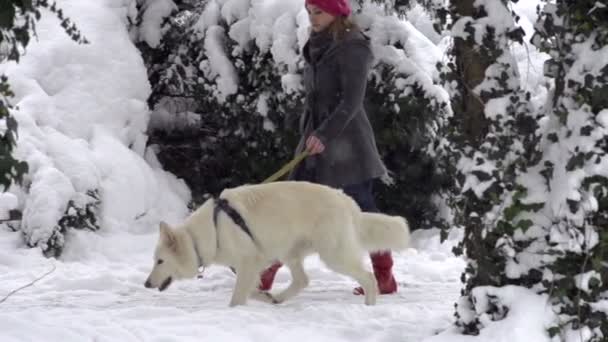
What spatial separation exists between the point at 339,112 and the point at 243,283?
1.19 m

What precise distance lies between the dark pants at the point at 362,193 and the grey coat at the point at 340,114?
119 millimetres

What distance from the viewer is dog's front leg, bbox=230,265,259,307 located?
5.18 metres

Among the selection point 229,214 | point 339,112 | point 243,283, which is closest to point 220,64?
point 339,112

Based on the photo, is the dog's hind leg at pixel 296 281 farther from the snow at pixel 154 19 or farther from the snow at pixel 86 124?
the snow at pixel 154 19

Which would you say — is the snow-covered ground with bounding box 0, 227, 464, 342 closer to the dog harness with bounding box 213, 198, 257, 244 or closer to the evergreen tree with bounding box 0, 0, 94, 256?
the dog harness with bounding box 213, 198, 257, 244

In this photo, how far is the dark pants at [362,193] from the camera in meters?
5.71

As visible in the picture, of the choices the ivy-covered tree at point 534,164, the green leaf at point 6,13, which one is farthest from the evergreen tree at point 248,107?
the green leaf at point 6,13

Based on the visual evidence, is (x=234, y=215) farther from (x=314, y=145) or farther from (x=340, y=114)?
(x=340, y=114)

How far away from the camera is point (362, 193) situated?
577 cm

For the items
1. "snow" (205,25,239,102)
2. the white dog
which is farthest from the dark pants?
"snow" (205,25,239,102)

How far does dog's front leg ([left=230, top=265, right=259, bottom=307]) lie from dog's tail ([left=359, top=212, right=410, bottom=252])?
0.71 meters

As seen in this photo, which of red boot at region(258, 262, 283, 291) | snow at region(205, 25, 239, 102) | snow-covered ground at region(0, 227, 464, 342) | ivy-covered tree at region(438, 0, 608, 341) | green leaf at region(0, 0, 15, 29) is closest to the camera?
green leaf at region(0, 0, 15, 29)

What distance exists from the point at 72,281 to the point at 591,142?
3909mm

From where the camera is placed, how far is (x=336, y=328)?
4.50m
